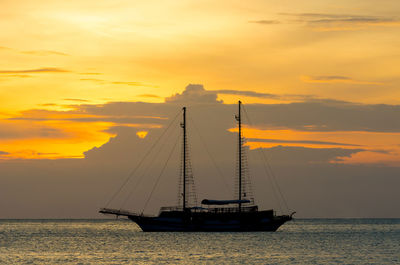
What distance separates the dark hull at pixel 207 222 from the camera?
425 feet

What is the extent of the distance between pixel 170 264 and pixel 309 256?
839 inches

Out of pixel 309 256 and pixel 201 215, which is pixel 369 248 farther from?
pixel 201 215

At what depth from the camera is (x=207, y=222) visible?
5133 inches

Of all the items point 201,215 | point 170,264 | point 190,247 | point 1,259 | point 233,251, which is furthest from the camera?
point 201,215

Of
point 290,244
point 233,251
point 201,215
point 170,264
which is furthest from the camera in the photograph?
point 201,215

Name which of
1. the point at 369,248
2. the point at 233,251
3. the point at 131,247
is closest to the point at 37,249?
the point at 131,247

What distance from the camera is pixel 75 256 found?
93.9m

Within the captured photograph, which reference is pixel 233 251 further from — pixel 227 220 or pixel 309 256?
pixel 227 220

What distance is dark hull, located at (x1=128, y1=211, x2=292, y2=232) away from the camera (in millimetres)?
129625

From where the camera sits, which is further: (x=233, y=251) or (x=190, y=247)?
(x=190, y=247)

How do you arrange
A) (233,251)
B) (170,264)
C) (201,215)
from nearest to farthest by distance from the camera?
1. (170,264)
2. (233,251)
3. (201,215)

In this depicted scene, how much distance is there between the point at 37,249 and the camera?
110 metres

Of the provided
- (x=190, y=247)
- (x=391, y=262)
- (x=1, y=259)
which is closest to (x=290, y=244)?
(x=190, y=247)

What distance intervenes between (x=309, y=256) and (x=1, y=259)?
39065 mm
